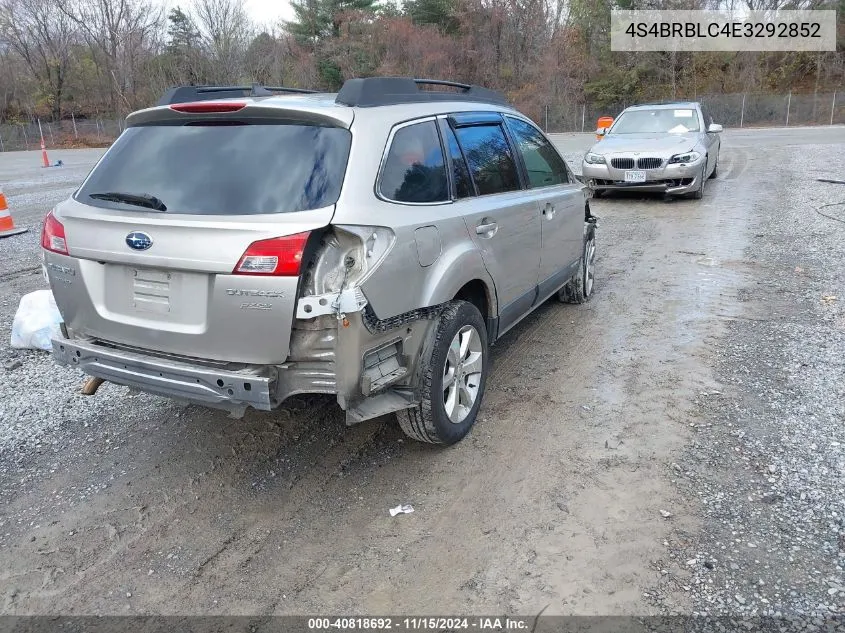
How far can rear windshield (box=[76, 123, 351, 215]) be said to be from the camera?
3.03m

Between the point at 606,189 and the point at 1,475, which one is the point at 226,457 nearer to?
the point at 1,475

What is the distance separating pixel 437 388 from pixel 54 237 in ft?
7.10

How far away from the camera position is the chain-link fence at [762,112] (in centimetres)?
3944

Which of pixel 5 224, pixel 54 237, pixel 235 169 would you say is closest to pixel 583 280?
pixel 235 169

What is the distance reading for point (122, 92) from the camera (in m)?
52.7

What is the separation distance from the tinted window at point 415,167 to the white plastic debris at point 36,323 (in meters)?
3.62

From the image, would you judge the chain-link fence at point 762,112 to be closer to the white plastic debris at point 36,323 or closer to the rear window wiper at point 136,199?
the white plastic debris at point 36,323

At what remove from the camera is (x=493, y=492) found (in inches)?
134

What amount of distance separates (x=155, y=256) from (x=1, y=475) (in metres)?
1.77

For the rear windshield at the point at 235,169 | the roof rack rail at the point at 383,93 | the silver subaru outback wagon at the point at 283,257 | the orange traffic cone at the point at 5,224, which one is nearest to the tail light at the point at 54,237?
the silver subaru outback wagon at the point at 283,257

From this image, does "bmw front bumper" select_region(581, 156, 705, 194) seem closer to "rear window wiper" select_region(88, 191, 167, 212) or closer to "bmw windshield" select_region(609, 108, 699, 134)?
"bmw windshield" select_region(609, 108, 699, 134)

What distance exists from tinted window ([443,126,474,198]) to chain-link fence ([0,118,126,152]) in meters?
47.7

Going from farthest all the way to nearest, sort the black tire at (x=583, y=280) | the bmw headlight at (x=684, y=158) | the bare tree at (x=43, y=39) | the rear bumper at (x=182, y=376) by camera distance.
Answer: the bare tree at (x=43, y=39) < the bmw headlight at (x=684, y=158) < the black tire at (x=583, y=280) < the rear bumper at (x=182, y=376)

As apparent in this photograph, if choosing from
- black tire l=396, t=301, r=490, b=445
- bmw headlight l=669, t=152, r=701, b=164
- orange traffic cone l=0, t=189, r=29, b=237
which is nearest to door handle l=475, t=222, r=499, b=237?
black tire l=396, t=301, r=490, b=445
